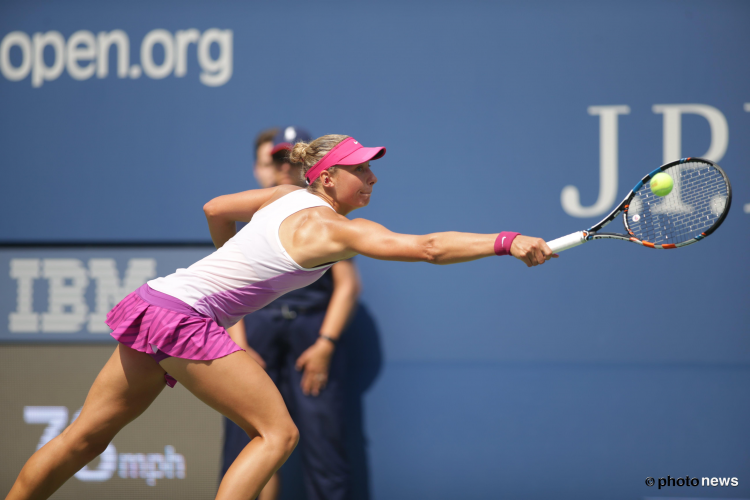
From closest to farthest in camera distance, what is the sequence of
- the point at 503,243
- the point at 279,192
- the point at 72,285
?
1. the point at 503,243
2. the point at 279,192
3. the point at 72,285

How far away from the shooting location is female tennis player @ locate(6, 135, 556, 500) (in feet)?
6.46

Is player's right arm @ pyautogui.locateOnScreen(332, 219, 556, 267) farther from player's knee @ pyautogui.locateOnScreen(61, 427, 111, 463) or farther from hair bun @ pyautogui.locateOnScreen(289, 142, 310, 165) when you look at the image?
player's knee @ pyautogui.locateOnScreen(61, 427, 111, 463)

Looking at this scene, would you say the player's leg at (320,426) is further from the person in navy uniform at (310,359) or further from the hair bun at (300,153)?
the hair bun at (300,153)

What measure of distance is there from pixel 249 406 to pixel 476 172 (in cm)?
181

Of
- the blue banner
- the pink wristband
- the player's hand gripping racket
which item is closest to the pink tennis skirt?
the pink wristband

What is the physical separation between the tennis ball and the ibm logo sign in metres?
2.40

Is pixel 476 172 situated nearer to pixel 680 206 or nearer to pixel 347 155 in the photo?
pixel 680 206

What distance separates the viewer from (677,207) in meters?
2.45

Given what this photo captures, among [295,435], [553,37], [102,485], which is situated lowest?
[102,485]

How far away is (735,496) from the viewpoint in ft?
10.4

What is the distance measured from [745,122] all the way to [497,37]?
4.07 feet

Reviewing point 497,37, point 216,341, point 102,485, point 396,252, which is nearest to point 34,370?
point 102,485

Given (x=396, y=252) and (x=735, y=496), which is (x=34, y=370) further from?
(x=735, y=496)

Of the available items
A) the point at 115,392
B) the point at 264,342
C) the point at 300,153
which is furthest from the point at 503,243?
the point at 264,342
